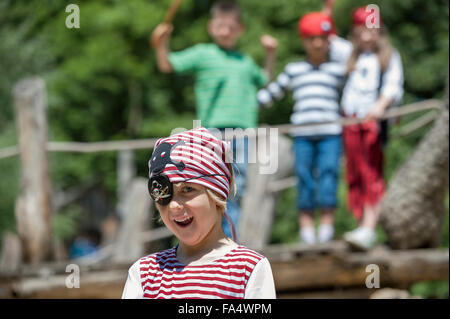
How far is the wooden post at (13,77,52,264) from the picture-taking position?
20.4 feet

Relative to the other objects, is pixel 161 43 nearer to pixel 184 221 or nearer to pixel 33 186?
pixel 33 186

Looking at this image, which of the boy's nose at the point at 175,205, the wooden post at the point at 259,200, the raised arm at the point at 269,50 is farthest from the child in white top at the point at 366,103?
the boy's nose at the point at 175,205

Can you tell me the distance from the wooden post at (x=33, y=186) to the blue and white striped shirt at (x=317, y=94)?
2.12 m

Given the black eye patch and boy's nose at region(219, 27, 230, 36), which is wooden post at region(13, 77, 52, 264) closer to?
boy's nose at region(219, 27, 230, 36)

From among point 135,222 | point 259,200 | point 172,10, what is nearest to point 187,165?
point 172,10

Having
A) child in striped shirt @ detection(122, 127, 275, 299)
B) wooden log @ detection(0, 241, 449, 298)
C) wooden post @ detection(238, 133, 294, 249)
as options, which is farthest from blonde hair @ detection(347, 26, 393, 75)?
child in striped shirt @ detection(122, 127, 275, 299)

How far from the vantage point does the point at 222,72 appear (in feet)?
16.8

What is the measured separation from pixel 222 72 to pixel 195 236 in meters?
3.03

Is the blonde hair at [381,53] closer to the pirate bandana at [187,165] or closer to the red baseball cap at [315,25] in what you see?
the red baseball cap at [315,25]

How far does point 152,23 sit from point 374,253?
10582 millimetres

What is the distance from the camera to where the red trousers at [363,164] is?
17.1 ft

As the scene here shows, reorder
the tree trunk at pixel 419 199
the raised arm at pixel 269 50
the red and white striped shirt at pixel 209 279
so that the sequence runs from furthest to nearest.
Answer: the raised arm at pixel 269 50
the tree trunk at pixel 419 199
the red and white striped shirt at pixel 209 279

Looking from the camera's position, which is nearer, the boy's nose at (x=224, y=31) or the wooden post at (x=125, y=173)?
the boy's nose at (x=224, y=31)
